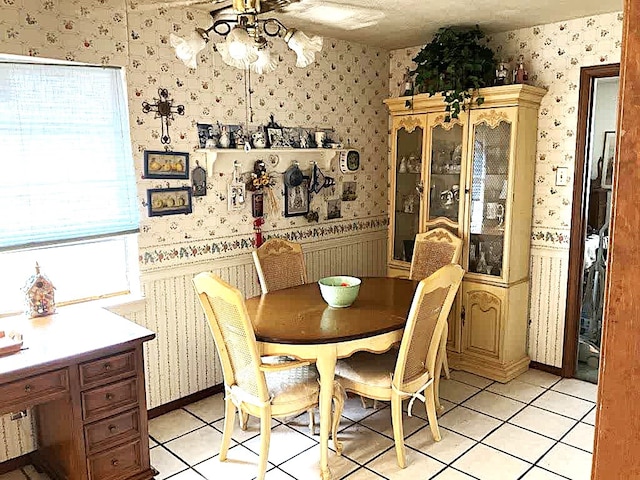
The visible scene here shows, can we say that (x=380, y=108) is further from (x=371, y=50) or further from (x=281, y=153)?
(x=281, y=153)

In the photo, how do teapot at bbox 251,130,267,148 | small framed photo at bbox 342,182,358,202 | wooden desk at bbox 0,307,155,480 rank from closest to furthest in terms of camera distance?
wooden desk at bbox 0,307,155,480 < teapot at bbox 251,130,267,148 < small framed photo at bbox 342,182,358,202

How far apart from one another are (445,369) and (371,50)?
260cm

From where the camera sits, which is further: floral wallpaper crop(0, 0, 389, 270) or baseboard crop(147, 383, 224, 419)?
baseboard crop(147, 383, 224, 419)

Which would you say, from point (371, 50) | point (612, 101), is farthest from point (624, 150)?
point (612, 101)

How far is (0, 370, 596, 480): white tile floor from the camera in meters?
2.76

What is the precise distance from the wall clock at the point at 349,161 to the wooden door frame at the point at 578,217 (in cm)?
163

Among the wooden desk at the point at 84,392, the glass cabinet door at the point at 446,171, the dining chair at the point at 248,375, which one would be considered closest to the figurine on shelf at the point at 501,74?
the glass cabinet door at the point at 446,171

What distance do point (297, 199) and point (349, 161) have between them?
0.62 m

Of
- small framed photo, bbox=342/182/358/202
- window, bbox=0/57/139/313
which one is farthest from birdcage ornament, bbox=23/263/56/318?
small framed photo, bbox=342/182/358/202

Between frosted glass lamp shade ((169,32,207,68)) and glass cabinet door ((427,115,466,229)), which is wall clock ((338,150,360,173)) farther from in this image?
frosted glass lamp shade ((169,32,207,68))

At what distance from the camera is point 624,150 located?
751 mm

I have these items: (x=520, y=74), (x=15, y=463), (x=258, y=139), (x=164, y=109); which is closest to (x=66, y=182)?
(x=164, y=109)

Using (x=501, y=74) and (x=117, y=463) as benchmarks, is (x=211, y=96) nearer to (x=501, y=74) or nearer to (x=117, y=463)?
(x=501, y=74)

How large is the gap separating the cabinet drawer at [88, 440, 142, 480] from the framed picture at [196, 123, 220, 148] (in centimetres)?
177
